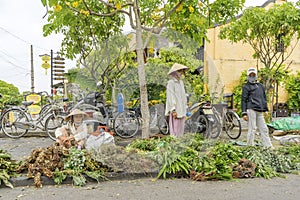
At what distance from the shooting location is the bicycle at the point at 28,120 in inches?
306

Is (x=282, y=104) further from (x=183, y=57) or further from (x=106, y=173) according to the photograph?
(x=106, y=173)

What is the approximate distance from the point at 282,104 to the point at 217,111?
8.16 metres

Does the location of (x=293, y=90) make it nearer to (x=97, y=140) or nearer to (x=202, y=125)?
(x=202, y=125)

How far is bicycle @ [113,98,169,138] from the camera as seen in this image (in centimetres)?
749

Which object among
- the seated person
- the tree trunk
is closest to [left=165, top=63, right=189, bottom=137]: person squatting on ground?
the tree trunk

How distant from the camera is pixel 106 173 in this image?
451cm

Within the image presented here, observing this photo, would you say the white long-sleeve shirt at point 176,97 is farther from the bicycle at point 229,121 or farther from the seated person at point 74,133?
the bicycle at point 229,121

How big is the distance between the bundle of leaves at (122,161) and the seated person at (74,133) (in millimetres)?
443

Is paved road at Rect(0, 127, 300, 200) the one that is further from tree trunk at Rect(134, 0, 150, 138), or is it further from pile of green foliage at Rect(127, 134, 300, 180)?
tree trunk at Rect(134, 0, 150, 138)

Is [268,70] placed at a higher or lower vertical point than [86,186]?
higher

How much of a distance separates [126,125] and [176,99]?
84.9 inches

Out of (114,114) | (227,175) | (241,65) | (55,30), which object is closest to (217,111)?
(114,114)

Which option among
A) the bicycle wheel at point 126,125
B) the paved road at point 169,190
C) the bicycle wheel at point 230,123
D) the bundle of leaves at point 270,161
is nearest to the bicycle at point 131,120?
the bicycle wheel at point 126,125

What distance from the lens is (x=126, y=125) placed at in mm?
7703
